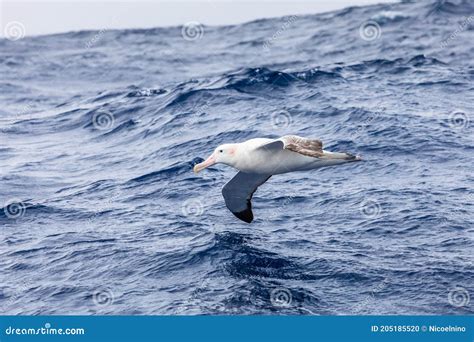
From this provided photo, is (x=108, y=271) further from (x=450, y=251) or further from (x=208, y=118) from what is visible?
(x=208, y=118)

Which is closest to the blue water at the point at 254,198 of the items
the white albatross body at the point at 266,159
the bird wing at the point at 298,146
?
the white albatross body at the point at 266,159

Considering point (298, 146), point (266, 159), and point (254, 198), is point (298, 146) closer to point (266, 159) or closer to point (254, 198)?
point (266, 159)

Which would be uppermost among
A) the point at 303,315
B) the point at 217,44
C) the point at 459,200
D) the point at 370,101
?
the point at 217,44

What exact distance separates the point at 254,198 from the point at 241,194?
1474 mm

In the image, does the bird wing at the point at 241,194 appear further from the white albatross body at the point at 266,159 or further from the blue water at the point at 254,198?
the white albatross body at the point at 266,159

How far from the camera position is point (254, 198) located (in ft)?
59.9

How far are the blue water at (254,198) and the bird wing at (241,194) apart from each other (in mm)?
350

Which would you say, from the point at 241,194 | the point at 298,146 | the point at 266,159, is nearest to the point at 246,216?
the point at 241,194

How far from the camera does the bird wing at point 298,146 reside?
1370 cm

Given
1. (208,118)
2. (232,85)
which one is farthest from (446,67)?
(208,118)

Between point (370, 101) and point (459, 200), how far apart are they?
8.36 meters

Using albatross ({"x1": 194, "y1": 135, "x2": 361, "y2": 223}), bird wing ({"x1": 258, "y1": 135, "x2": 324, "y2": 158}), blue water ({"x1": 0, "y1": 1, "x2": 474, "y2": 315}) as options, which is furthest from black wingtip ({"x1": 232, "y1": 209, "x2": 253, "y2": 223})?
bird wing ({"x1": 258, "y1": 135, "x2": 324, "y2": 158})

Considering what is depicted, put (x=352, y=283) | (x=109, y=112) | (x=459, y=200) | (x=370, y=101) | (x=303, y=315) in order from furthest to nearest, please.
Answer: (x=109, y=112)
(x=370, y=101)
(x=459, y=200)
(x=352, y=283)
(x=303, y=315)

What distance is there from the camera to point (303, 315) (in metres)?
12.5
